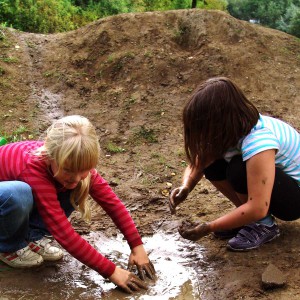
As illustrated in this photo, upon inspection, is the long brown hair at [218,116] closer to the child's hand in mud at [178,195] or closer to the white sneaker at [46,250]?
the child's hand in mud at [178,195]

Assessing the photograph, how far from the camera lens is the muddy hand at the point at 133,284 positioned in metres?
2.20

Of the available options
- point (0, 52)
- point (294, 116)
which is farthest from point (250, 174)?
point (0, 52)

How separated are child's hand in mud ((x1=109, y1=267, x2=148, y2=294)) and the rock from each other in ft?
1.97

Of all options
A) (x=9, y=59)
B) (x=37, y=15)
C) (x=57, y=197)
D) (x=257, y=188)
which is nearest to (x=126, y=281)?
(x=57, y=197)

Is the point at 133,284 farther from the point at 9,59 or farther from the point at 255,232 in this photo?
the point at 9,59

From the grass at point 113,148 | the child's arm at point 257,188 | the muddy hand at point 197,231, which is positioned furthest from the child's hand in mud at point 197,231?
the grass at point 113,148

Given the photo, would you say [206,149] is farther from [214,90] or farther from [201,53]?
[201,53]

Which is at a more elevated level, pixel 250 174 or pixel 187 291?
pixel 250 174

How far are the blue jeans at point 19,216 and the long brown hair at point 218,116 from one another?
0.75 m

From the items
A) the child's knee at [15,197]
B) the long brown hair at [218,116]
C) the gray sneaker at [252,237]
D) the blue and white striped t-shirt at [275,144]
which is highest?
the long brown hair at [218,116]

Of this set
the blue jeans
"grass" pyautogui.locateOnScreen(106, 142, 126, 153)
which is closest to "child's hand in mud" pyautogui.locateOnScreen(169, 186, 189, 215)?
the blue jeans

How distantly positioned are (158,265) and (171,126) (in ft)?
6.76

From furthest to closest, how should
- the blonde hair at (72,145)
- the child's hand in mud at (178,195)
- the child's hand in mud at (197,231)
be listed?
1. the child's hand in mud at (178,195)
2. the child's hand in mud at (197,231)
3. the blonde hair at (72,145)

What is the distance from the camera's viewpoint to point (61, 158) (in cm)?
199
